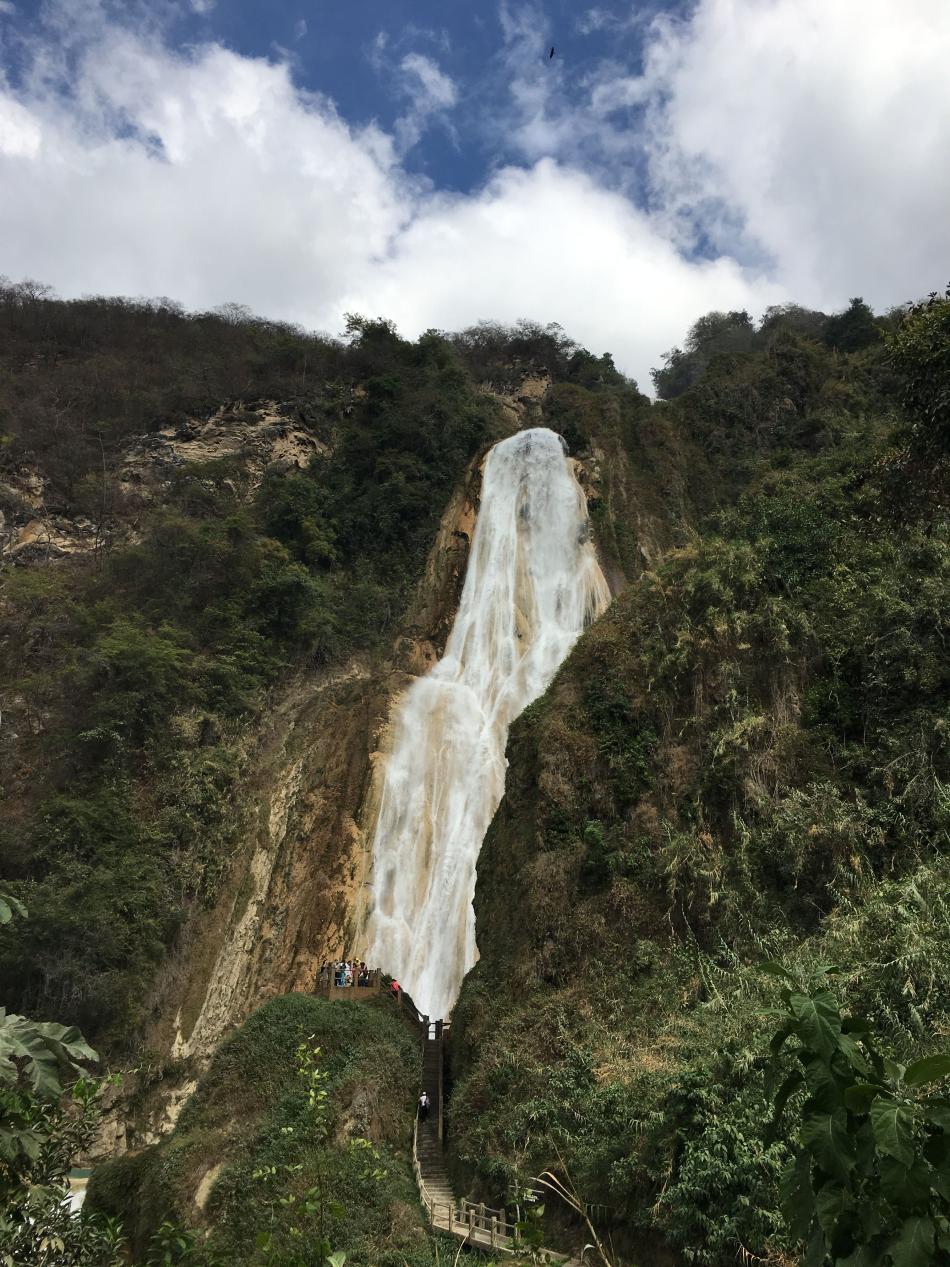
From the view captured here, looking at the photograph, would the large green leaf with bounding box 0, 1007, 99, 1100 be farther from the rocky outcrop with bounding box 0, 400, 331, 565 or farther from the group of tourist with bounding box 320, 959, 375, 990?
the rocky outcrop with bounding box 0, 400, 331, 565

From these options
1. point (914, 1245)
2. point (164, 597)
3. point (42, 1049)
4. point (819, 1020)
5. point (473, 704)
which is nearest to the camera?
point (914, 1245)

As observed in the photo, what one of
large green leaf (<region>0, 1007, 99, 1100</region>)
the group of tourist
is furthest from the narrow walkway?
large green leaf (<region>0, 1007, 99, 1100</region>)

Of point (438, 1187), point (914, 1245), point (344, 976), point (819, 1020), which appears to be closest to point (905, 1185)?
point (914, 1245)

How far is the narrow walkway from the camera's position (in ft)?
30.0

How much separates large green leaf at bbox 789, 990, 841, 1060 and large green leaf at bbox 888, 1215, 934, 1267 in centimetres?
34

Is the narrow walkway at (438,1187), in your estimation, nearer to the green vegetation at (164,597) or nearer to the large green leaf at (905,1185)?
the large green leaf at (905,1185)

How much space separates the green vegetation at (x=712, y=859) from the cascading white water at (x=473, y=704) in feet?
14.8

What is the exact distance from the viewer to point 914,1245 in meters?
1.64

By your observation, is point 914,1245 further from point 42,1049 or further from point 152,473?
point 152,473

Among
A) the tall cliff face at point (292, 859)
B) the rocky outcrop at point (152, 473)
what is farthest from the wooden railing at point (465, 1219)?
the rocky outcrop at point (152, 473)

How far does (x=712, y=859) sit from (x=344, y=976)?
869cm

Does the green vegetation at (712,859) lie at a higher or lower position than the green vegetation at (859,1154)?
higher

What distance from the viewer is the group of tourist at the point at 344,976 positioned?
56.0ft

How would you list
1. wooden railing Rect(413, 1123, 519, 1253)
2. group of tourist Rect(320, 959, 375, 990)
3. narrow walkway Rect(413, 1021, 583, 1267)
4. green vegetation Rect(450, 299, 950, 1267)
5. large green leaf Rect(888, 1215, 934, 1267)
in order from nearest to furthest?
large green leaf Rect(888, 1215, 934, 1267), green vegetation Rect(450, 299, 950, 1267), wooden railing Rect(413, 1123, 519, 1253), narrow walkway Rect(413, 1021, 583, 1267), group of tourist Rect(320, 959, 375, 990)
